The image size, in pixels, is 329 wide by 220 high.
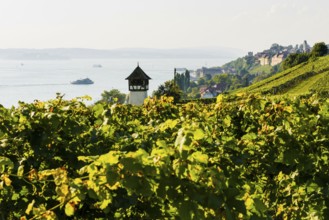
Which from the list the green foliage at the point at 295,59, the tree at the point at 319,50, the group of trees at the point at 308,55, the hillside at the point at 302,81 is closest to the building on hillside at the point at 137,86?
the hillside at the point at 302,81

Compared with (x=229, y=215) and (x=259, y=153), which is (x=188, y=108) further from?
(x=229, y=215)

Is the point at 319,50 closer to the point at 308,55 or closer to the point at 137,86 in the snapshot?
the point at 308,55

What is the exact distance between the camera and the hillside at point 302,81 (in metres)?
59.3

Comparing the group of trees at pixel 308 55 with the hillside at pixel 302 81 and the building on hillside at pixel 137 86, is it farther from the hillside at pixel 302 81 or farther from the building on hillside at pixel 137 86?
the building on hillside at pixel 137 86

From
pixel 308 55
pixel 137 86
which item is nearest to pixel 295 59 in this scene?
pixel 308 55

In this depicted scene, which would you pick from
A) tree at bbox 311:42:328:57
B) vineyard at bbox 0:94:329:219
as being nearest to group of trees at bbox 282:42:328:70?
tree at bbox 311:42:328:57

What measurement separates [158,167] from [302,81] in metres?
66.1

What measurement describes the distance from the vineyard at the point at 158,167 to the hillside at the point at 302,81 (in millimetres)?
51141

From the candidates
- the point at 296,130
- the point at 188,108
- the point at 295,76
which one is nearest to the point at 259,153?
the point at 296,130

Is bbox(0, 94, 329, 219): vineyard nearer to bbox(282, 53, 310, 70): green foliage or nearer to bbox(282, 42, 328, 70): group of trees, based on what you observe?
bbox(282, 42, 328, 70): group of trees

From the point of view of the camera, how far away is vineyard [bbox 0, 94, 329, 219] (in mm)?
3352

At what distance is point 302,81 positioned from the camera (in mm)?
65188

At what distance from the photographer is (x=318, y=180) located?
20.2 feet

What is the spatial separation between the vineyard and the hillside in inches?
2013
